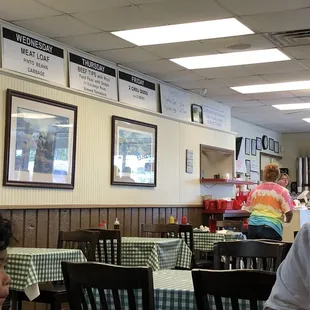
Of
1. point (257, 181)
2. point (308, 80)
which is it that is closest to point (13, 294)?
point (308, 80)

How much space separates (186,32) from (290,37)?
1.08m

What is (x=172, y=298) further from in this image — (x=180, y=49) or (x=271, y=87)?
(x=271, y=87)

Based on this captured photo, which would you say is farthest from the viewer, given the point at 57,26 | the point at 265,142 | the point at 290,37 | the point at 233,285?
the point at 265,142

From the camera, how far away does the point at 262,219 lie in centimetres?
614

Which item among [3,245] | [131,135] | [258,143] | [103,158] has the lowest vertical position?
[3,245]

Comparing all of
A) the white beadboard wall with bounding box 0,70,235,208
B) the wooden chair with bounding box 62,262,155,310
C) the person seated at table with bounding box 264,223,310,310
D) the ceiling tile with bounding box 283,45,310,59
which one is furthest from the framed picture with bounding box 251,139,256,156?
the person seated at table with bounding box 264,223,310,310

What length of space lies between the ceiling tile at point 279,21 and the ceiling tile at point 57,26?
1.52 m

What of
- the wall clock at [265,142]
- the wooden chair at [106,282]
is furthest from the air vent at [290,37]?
the wall clock at [265,142]

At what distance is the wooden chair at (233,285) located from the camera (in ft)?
6.89

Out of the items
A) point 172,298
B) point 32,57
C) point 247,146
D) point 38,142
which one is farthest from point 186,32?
point 247,146

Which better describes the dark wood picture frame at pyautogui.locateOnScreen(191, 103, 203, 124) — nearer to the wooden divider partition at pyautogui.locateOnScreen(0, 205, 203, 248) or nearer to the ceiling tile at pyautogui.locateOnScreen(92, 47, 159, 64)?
the wooden divider partition at pyautogui.locateOnScreen(0, 205, 203, 248)

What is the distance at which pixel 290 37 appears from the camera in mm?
5836

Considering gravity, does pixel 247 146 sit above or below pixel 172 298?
above

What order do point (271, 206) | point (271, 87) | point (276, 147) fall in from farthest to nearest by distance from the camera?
point (276, 147)
point (271, 87)
point (271, 206)
